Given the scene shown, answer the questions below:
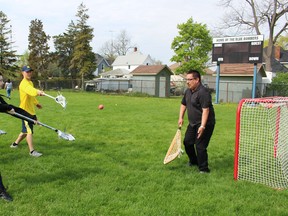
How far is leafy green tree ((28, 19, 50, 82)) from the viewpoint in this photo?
5409 centimetres

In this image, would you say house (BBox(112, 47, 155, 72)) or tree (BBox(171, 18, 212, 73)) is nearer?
tree (BBox(171, 18, 212, 73))

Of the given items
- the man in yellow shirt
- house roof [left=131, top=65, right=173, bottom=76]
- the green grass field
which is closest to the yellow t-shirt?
the man in yellow shirt

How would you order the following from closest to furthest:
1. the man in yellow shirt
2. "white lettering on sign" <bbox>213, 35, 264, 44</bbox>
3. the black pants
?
1. the black pants
2. the man in yellow shirt
3. "white lettering on sign" <bbox>213, 35, 264, 44</bbox>

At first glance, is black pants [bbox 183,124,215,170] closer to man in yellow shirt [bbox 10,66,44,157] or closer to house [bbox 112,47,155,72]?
man in yellow shirt [bbox 10,66,44,157]

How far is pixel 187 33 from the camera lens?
147ft

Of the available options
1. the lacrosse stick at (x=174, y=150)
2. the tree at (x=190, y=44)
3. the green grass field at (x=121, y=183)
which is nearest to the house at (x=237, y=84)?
the tree at (x=190, y=44)

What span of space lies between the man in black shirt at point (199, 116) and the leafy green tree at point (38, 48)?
167 ft

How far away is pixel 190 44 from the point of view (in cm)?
4541

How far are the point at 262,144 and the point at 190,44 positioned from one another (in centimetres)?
3838

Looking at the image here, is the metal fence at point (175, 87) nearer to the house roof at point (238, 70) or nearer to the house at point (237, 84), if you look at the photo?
the house at point (237, 84)

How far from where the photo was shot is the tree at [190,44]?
4459 cm

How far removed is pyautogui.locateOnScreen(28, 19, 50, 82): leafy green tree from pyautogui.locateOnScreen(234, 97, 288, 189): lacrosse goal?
162ft

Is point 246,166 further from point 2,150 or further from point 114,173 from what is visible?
point 2,150

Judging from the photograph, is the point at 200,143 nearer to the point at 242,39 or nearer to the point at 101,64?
the point at 242,39
